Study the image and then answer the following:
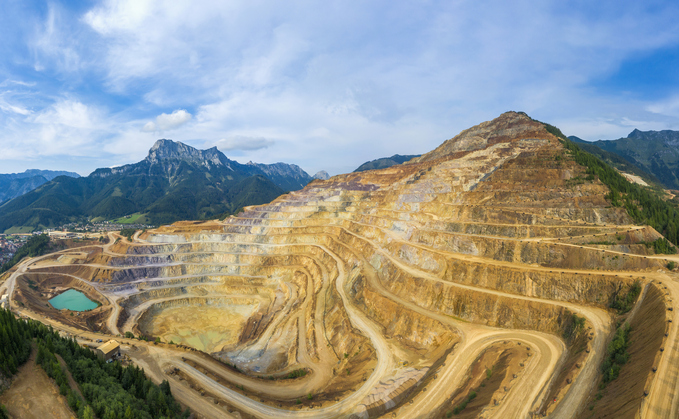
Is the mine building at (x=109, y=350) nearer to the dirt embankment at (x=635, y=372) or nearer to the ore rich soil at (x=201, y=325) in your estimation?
the ore rich soil at (x=201, y=325)

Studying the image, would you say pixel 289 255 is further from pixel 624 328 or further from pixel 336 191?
pixel 624 328

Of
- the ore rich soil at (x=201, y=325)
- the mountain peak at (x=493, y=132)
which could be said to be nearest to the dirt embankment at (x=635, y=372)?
the ore rich soil at (x=201, y=325)

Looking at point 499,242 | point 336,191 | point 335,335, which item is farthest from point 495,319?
point 336,191

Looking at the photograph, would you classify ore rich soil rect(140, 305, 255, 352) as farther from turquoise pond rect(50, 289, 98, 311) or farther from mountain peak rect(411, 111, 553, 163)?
mountain peak rect(411, 111, 553, 163)

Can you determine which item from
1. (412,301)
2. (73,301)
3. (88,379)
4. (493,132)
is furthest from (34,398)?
(493,132)

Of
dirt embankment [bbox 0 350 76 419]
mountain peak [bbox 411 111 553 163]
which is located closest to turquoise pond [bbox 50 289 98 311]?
dirt embankment [bbox 0 350 76 419]

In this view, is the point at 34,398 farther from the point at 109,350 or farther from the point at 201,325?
the point at 201,325
